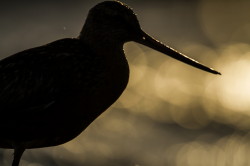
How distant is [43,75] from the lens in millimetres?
10516

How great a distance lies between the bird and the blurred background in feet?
10.8

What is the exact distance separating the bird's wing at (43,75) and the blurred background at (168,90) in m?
3.29

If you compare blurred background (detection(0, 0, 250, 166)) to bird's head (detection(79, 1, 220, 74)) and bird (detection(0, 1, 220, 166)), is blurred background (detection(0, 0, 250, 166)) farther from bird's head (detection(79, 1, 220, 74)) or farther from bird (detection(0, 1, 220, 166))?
bird's head (detection(79, 1, 220, 74))

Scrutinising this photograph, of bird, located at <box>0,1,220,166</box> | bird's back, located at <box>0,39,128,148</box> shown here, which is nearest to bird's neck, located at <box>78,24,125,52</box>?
bird, located at <box>0,1,220,166</box>

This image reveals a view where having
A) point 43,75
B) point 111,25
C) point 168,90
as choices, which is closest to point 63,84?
point 43,75

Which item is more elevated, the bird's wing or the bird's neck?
the bird's neck

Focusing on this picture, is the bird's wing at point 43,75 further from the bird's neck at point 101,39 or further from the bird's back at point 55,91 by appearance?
the bird's neck at point 101,39

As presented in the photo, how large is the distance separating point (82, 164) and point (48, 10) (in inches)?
454

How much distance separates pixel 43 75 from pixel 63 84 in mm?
303

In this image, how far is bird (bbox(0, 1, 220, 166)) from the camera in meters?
10.3

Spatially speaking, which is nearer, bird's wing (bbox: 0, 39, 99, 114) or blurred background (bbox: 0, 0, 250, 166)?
bird's wing (bbox: 0, 39, 99, 114)

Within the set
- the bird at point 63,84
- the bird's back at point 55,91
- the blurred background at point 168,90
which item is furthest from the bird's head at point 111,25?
the blurred background at point 168,90

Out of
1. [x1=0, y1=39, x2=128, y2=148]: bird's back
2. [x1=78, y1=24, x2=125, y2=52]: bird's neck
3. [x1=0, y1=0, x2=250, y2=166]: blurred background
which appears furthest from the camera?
[x1=0, y1=0, x2=250, y2=166]: blurred background

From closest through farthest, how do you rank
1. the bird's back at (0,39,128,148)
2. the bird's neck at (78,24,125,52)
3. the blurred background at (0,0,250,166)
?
the bird's back at (0,39,128,148) < the bird's neck at (78,24,125,52) < the blurred background at (0,0,250,166)
